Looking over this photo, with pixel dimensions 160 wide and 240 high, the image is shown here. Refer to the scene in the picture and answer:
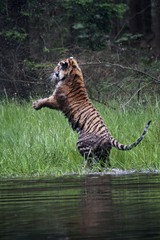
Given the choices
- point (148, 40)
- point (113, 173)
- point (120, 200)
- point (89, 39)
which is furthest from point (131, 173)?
point (148, 40)

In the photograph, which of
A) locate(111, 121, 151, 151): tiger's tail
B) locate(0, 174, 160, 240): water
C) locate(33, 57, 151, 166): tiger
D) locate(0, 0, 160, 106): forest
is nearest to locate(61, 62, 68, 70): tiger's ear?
locate(33, 57, 151, 166): tiger

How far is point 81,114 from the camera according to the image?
12.4m

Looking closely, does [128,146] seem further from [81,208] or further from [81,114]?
[81,208]

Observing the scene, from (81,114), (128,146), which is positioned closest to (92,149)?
(128,146)

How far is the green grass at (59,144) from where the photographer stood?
36.2ft

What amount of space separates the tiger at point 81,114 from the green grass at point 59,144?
0.53 feet

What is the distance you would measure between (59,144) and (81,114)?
1.94ft

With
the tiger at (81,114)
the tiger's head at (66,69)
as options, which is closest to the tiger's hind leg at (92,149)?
the tiger at (81,114)

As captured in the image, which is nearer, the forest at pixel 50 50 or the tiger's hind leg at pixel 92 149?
the tiger's hind leg at pixel 92 149

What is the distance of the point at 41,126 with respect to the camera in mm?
14266

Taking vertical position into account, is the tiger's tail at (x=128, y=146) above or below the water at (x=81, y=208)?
above

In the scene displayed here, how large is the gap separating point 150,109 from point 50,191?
6.89m

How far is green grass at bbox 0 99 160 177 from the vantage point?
1104 cm

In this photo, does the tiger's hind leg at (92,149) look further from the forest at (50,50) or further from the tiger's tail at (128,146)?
the forest at (50,50)
